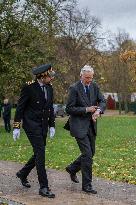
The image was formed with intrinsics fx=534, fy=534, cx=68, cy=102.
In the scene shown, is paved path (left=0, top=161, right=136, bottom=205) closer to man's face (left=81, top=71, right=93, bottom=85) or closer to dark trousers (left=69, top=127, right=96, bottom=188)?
dark trousers (left=69, top=127, right=96, bottom=188)

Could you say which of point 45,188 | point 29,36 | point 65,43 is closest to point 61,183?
point 45,188

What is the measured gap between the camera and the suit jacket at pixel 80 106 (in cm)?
931

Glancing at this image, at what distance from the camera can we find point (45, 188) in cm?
900

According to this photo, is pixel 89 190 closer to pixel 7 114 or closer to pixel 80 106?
pixel 80 106

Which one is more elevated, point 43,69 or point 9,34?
point 9,34

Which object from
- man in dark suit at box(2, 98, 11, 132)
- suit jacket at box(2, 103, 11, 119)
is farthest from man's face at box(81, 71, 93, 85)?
suit jacket at box(2, 103, 11, 119)

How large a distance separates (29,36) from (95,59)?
2317 centimetres

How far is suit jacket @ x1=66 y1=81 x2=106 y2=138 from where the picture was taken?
931 centimetres

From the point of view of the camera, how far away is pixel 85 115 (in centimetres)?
938

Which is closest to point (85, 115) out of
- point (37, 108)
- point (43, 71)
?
point (37, 108)

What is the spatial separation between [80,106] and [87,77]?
1.75 feet

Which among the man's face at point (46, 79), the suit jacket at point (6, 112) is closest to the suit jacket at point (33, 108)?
the man's face at point (46, 79)

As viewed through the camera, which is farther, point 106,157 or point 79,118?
point 106,157

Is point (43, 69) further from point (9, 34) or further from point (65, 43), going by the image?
point (65, 43)
